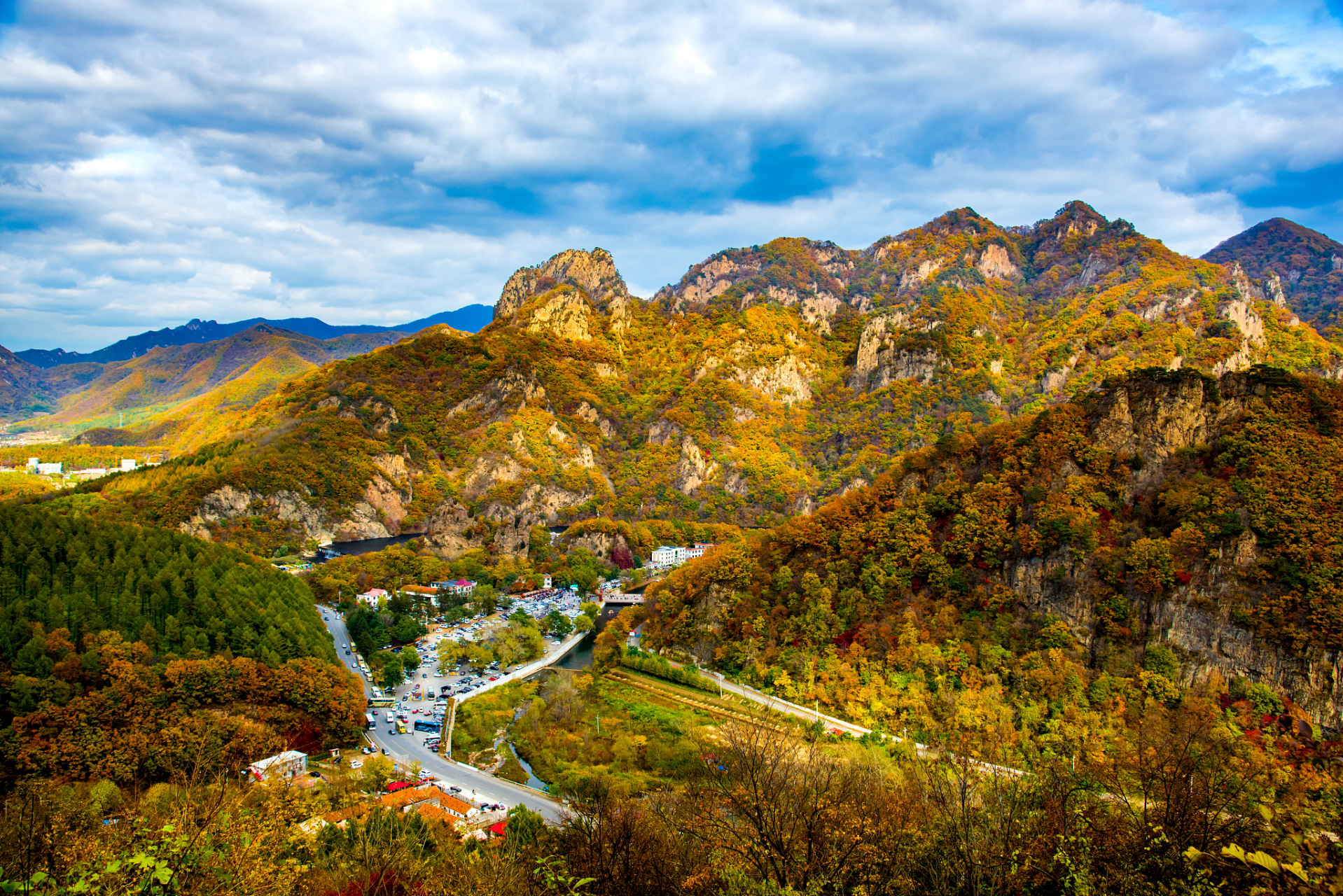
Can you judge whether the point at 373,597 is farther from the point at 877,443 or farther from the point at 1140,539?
the point at 877,443

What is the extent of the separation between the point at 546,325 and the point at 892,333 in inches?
2821

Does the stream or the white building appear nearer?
the stream

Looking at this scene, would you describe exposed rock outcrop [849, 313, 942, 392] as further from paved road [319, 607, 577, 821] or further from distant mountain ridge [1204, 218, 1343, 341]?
paved road [319, 607, 577, 821]

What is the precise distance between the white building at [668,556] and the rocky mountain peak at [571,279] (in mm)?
85841

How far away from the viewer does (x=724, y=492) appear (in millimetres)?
121125

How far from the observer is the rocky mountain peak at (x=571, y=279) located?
172 meters

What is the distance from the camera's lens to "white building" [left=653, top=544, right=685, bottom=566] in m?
96.9

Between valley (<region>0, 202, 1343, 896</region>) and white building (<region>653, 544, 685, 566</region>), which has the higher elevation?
valley (<region>0, 202, 1343, 896</region>)

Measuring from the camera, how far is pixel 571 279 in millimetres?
173125

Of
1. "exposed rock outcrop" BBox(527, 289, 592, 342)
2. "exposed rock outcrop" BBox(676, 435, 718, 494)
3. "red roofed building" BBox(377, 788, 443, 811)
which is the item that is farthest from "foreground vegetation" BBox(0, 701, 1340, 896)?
"exposed rock outcrop" BBox(527, 289, 592, 342)

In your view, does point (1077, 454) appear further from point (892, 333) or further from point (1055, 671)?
point (892, 333)

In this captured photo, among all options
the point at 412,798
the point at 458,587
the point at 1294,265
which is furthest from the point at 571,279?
the point at 1294,265

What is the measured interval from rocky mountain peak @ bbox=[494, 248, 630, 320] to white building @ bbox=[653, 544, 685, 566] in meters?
85.8

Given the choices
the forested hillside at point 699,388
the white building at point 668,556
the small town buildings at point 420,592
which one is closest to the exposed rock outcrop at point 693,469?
the forested hillside at point 699,388
